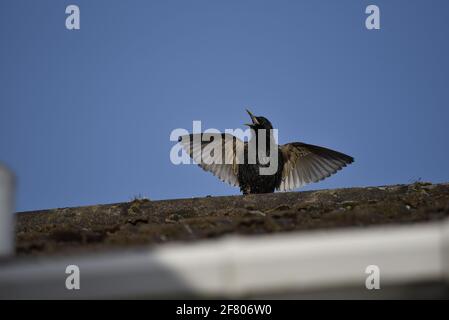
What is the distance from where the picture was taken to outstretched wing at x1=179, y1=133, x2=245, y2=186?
8812 millimetres

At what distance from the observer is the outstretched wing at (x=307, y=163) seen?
346 inches

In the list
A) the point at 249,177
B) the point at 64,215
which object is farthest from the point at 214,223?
the point at 249,177

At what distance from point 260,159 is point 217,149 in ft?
2.18

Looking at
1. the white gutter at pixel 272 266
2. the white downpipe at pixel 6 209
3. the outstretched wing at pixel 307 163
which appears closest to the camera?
the white gutter at pixel 272 266

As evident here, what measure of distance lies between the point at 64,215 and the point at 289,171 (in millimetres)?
3467

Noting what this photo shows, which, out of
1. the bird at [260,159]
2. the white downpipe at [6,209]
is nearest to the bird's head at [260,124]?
the bird at [260,159]

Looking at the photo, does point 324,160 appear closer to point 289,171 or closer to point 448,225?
point 289,171

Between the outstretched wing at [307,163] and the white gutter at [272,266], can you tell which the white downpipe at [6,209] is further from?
the outstretched wing at [307,163]

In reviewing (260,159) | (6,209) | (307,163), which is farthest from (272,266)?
(307,163)

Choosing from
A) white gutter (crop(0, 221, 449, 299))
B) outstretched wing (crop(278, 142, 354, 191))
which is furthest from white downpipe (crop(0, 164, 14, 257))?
outstretched wing (crop(278, 142, 354, 191))

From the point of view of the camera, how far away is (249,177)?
28.8 feet

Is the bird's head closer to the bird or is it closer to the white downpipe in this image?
the bird

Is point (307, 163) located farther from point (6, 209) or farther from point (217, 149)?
point (6, 209)
